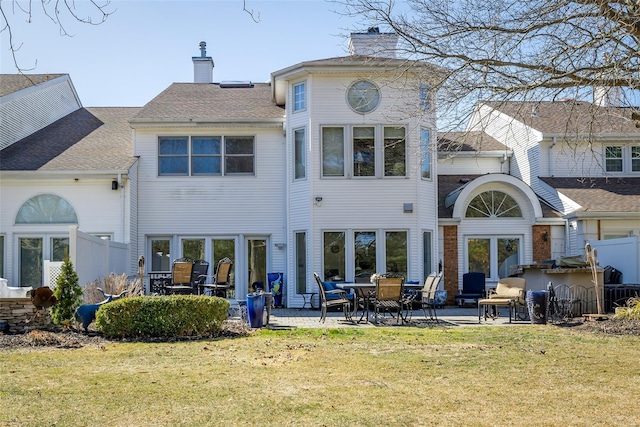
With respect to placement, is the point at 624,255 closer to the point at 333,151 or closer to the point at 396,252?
the point at 396,252

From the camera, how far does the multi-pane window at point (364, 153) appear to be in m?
20.1

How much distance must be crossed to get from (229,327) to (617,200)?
13.0m

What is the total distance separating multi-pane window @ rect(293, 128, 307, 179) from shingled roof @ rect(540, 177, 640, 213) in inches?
303

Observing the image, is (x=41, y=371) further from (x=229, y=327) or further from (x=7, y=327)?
(x=229, y=327)

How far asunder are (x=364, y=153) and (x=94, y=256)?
7799 mm

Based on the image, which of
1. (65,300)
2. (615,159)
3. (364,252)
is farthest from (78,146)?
(615,159)

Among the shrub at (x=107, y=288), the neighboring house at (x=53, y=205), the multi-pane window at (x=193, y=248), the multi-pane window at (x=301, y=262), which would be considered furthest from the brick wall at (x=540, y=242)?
the neighboring house at (x=53, y=205)

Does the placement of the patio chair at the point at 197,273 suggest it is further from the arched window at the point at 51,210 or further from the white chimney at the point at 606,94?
the white chimney at the point at 606,94

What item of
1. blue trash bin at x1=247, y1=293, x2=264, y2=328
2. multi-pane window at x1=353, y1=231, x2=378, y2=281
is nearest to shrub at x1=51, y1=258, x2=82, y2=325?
blue trash bin at x1=247, y1=293, x2=264, y2=328

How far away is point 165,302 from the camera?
12.1 meters

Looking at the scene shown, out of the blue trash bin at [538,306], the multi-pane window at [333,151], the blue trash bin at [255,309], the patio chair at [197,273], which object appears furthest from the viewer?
the multi-pane window at [333,151]

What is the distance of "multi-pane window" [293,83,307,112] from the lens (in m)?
20.3

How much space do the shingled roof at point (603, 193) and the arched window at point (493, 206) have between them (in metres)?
1.64

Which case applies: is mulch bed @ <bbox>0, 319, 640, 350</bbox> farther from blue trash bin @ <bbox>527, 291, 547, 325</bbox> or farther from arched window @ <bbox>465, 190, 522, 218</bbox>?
arched window @ <bbox>465, 190, 522, 218</bbox>
